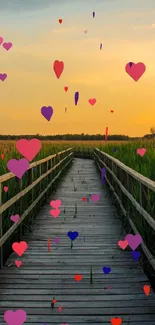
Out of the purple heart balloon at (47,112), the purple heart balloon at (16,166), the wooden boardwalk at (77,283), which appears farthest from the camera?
the purple heart balloon at (47,112)

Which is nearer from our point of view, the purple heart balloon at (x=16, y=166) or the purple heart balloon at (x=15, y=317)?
the purple heart balloon at (x=15, y=317)

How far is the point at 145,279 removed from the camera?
527cm

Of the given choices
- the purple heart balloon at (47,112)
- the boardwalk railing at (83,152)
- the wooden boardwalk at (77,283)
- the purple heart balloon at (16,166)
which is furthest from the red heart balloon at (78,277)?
the boardwalk railing at (83,152)

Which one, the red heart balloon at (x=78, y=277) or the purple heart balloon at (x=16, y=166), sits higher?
the purple heart balloon at (x=16, y=166)

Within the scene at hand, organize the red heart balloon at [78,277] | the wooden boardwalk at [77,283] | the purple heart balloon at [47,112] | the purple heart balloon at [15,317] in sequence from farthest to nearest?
the purple heart balloon at [47,112], the red heart balloon at [78,277], the wooden boardwalk at [77,283], the purple heart balloon at [15,317]

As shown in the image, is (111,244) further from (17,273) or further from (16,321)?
(16,321)

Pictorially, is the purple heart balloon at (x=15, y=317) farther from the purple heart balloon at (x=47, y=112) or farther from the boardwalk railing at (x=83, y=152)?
the boardwalk railing at (x=83, y=152)

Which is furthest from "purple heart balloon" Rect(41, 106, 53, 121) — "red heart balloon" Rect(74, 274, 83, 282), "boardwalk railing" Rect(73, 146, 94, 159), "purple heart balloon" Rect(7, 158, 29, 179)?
"boardwalk railing" Rect(73, 146, 94, 159)

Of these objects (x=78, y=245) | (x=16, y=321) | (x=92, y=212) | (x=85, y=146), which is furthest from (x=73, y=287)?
(x=85, y=146)

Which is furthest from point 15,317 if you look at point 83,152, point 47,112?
point 83,152

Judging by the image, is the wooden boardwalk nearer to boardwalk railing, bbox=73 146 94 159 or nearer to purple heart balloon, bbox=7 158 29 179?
purple heart balloon, bbox=7 158 29 179

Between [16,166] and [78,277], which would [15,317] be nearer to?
[78,277]

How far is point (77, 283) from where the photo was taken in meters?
5.16

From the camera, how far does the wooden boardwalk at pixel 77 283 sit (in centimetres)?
430
